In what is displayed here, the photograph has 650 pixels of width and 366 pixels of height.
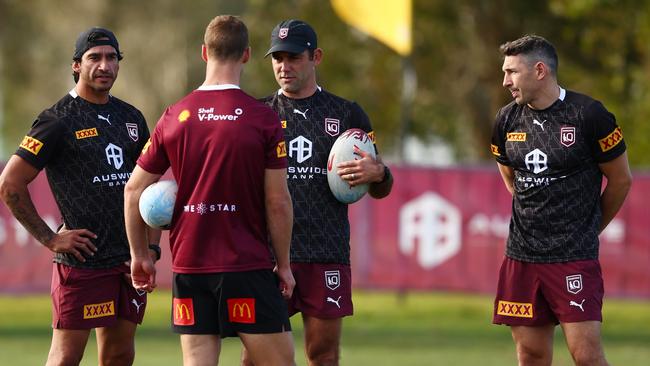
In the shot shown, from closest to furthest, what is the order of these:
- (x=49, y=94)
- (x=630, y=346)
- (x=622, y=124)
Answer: (x=630, y=346) → (x=622, y=124) → (x=49, y=94)

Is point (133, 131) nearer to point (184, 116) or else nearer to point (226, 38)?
point (184, 116)

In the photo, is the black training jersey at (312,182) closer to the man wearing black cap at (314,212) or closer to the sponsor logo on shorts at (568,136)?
the man wearing black cap at (314,212)

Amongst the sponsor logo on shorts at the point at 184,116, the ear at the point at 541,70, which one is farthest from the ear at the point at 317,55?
the sponsor logo on shorts at the point at 184,116

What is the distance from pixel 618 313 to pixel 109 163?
13402 millimetres

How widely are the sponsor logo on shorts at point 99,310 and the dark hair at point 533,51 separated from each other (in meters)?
3.02

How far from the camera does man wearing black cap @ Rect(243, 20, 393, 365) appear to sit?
921cm

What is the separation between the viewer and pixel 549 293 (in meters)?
9.17

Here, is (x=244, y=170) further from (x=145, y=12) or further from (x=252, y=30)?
(x=145, y=12)

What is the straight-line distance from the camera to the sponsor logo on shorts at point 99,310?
29.6 feet

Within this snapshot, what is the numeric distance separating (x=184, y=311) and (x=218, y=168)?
0.84 m

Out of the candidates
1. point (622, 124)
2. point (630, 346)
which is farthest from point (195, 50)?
point (630, 346)

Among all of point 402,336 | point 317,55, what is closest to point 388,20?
point 402,336

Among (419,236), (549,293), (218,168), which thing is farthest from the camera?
(419,236)

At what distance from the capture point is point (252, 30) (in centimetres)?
3444
